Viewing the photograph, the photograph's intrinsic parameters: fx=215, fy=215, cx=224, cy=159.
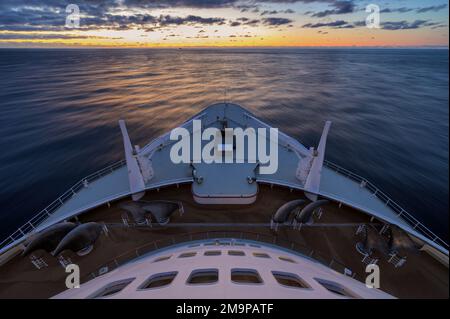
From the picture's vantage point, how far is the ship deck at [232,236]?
496 inches

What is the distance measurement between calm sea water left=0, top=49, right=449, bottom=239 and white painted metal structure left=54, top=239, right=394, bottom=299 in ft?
81.2

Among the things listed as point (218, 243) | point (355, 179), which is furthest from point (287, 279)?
point (355, 179)

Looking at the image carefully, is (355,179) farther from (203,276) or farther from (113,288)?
(113,288)

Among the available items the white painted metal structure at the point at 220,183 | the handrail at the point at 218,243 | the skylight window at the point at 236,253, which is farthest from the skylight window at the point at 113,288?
the white painted metal structure at the point at 220,183

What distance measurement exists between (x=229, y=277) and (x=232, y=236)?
21.6ft

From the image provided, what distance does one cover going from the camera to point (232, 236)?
587 inches

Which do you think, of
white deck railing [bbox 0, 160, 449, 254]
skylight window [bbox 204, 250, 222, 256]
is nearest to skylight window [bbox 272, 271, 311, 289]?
skylight window [bbox 204, 250, 222, 256]

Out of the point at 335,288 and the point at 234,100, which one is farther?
the point at 234,100

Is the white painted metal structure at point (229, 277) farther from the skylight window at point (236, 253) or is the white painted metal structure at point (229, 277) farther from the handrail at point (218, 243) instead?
the handrail at point (218, 243)

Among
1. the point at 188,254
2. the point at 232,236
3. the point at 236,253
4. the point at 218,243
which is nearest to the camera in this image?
the point at 236,253

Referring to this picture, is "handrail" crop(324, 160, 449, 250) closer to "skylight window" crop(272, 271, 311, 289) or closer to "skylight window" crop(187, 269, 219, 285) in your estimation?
"skylight window" crop(272, 271, 311, 289)

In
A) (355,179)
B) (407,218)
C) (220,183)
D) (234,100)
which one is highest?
(234,100)

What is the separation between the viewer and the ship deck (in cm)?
1261
